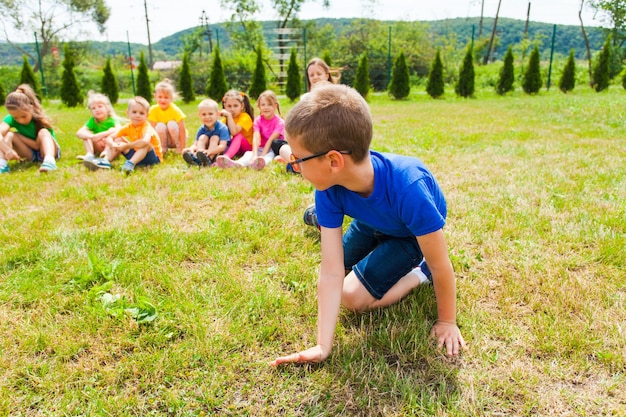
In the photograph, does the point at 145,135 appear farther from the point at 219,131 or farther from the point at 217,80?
the point at 217,80

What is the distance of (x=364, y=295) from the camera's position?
2213 mm

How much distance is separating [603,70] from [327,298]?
23.4 m

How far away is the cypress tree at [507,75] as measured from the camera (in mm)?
19766

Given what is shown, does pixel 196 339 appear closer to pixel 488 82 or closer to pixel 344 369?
pixel 344 369

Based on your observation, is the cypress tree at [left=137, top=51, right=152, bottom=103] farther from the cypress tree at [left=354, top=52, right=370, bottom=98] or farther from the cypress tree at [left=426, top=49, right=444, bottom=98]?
the cypress tree at [left=426, top=49, right=444, bottom=98]

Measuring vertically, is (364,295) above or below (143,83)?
below

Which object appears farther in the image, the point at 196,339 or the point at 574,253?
the point at 574,253

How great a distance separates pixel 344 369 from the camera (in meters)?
1.83

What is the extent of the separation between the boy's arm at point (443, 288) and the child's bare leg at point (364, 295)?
11.0 inches

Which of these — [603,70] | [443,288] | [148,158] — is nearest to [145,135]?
[148,158]

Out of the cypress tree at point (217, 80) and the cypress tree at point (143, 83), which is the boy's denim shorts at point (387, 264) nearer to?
the cypress tree at point (217, 80)

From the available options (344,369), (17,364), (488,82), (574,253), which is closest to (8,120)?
(17,364)

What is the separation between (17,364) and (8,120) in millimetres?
5118

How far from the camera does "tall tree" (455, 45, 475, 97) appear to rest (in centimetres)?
1958
